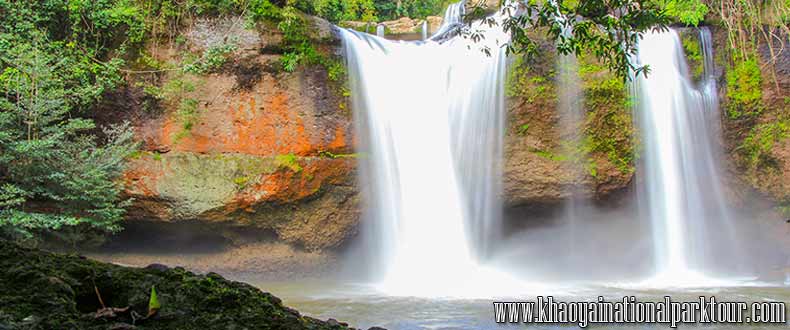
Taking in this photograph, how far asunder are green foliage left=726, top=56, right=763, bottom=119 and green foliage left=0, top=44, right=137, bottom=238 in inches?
471

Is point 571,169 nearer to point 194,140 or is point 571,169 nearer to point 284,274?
point 284,274

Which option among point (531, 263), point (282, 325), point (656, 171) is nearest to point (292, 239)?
point (531, 263)

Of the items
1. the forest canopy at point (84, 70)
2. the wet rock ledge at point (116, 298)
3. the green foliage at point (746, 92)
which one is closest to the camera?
the wet rock ledge at point (116, 298)

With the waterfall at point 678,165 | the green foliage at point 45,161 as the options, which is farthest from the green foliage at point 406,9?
the green foliage at point 45,161

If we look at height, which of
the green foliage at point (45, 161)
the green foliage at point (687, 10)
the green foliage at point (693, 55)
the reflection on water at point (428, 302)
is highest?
the green foliage at point (687, 10)

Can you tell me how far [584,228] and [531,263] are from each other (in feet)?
4.42

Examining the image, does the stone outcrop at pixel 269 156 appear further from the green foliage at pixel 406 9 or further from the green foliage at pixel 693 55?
the green foliage at pixel 406 9

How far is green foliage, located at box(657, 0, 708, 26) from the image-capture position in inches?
501

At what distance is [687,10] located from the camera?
12797mm

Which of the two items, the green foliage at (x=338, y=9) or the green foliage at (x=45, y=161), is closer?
the green foliage at (x=45, y=161)

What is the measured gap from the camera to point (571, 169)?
12.0m

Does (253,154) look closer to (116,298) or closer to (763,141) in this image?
(116,298)

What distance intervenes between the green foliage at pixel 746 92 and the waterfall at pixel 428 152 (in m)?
5.01

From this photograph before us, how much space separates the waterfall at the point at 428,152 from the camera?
11.7 meters
